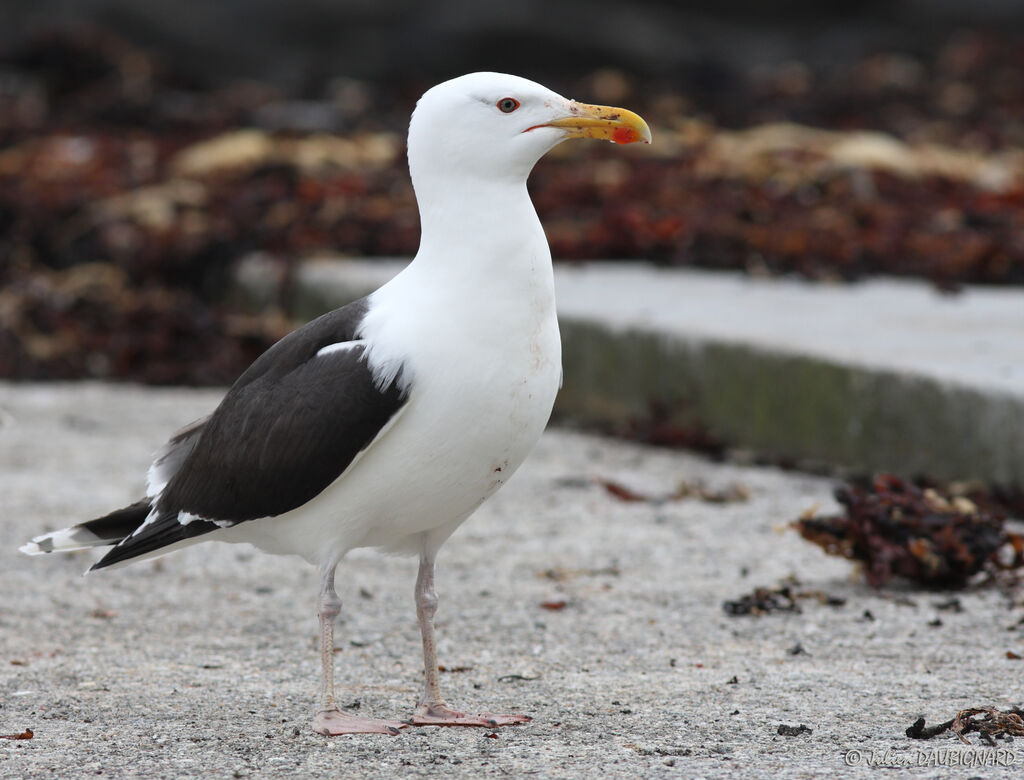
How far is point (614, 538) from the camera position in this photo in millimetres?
5578

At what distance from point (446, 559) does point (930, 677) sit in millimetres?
1874

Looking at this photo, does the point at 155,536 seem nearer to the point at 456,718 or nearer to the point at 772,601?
the point at 456,718

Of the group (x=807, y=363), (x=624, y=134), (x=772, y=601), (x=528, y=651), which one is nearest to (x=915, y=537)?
(x=772, y=601)

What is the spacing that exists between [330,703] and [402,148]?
29.1 feet

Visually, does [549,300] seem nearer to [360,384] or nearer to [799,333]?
[360,384]

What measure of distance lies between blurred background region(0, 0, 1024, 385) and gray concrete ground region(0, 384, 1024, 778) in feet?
8.42

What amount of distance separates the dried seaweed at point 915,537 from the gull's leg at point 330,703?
1.71m

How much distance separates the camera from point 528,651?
435cm

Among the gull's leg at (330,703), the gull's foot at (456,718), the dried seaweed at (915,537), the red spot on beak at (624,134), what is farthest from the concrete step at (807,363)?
the gull's leg at (330,703)

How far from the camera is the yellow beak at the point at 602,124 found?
3.67 metres

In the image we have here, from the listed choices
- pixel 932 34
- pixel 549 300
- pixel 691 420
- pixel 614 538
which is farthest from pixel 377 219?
pixel 932 34

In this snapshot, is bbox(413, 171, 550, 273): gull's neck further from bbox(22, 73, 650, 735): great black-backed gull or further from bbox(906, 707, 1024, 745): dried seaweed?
bbox(906, 707, 1024, 745): dried seaweed

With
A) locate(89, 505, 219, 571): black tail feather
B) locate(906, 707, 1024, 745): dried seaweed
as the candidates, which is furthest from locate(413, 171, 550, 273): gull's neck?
locate(906, 707, 1024, 745): dried seaweed

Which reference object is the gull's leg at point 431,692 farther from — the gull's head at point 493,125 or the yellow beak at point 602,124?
the yellow beak at point 602,124
